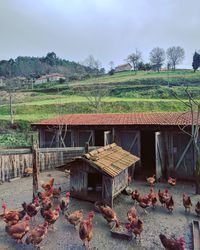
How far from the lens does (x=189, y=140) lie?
16.0 metres

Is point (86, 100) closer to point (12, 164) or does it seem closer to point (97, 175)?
point (12, 164)

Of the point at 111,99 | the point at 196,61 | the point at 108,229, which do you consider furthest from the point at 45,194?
the point at 196,61

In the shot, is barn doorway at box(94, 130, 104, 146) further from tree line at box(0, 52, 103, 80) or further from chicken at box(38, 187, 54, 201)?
tree line at box(0, 52, 103, 80)

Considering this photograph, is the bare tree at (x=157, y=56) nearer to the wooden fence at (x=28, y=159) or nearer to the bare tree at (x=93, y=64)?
the bare tree at (x=93, y=64)

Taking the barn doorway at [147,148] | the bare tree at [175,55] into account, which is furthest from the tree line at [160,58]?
the barn doorway at [147,148]

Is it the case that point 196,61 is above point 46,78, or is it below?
above

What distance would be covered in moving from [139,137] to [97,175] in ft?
16.0

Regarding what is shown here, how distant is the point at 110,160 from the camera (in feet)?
39.8

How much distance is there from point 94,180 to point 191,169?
6.19 meters

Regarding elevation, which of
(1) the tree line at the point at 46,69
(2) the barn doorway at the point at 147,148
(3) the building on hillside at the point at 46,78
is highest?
(1) the tree line at the point at 46,69

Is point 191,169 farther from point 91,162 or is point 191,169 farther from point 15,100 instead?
point 15,100

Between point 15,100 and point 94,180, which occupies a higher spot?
point 15,100

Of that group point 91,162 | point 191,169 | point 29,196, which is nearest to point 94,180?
point 91,162

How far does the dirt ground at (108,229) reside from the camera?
8.72 metres
